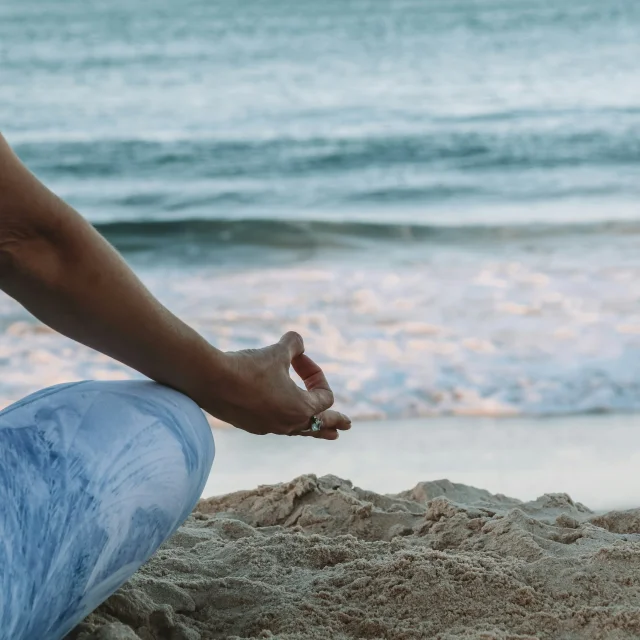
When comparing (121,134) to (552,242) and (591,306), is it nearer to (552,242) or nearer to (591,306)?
(552,242)

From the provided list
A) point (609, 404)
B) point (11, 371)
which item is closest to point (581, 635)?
point (609, 404)

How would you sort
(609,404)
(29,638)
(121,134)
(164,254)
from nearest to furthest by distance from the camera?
(29,638), (609,404), (164,254), (121,134)

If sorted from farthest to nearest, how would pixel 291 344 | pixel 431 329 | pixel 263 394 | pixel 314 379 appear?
pixel 431 329 < pixel 314 379 < pixel 291 344 < pixel 263 394

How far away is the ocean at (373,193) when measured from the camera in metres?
4.15

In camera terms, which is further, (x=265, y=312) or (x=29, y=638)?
(x=265, y=312)

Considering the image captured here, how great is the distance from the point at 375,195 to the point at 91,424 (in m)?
8.21

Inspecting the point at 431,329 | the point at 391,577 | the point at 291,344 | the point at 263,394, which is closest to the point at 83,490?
the point at 263,394

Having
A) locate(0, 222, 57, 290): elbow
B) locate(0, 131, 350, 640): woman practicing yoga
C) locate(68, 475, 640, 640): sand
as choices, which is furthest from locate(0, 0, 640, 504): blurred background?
locate(0, 222, 57, 290): elbow

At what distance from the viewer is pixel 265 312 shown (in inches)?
193

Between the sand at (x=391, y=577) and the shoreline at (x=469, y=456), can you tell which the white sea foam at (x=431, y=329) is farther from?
the sand at (x=391, y=577)

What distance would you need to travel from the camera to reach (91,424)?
1368 mm

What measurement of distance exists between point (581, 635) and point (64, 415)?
0.94 metres

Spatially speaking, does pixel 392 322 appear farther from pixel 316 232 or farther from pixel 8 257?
pixel 8 257

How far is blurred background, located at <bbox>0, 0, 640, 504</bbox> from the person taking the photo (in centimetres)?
410
